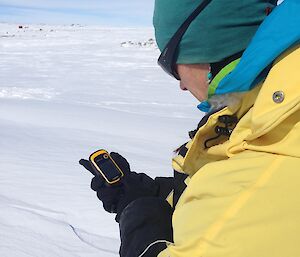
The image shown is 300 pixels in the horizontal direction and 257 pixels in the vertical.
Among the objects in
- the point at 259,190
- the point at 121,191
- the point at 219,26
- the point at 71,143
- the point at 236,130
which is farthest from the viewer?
the point at 71,143

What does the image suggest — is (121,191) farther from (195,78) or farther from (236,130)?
(236,130)

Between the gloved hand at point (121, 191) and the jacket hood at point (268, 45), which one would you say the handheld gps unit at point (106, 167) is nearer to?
the gloved hand at point (121, 191)

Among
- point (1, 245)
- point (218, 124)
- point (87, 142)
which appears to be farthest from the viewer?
point (87, 142)

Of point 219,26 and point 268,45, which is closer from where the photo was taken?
point 268,45

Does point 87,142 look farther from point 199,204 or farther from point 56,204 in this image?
point 199,204

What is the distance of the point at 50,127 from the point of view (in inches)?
196

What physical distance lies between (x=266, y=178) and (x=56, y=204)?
2.33 metres

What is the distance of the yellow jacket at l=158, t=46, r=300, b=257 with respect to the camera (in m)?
0.68

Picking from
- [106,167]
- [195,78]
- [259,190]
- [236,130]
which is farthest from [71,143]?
[259,190]

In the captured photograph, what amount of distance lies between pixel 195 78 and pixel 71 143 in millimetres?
3360

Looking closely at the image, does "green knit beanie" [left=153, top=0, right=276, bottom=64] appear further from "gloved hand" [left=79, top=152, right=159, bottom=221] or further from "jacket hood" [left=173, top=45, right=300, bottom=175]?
"gloved hand" [left=79, top=152, right=159, bottom=221]

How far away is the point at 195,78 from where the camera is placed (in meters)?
1.07

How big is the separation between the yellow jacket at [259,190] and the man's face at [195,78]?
10.5 inches

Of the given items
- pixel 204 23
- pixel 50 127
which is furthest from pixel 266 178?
pixel 50 127
